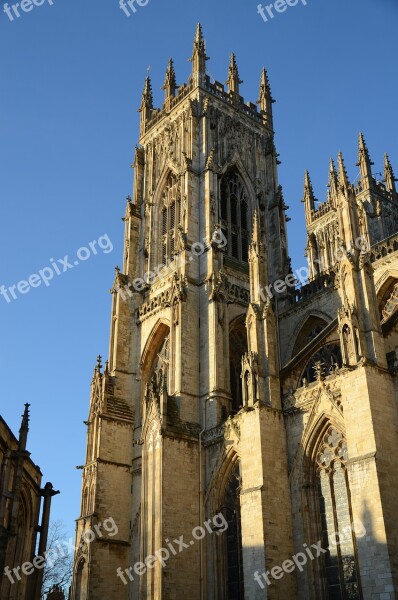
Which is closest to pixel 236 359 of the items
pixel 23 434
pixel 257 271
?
pixel 257 271

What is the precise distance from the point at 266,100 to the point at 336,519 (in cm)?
2876

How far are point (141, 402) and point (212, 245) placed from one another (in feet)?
26.9

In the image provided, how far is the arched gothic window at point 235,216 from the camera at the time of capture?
37094mm

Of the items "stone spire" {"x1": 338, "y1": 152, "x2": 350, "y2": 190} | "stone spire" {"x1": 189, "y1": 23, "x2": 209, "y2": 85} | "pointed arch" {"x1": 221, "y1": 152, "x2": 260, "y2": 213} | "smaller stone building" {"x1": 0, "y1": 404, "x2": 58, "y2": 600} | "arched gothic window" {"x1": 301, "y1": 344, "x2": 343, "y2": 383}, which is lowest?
"smaller stone building" {"x1": 0, "y1": 404, "x2": 58, "y2": 600}

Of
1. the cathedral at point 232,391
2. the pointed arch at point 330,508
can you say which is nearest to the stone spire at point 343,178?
the cathedral at point 232,391

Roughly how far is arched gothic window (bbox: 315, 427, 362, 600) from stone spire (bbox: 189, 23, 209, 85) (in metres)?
23.9

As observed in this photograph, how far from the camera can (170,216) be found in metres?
38.4

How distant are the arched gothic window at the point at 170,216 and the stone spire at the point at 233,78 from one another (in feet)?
24.6

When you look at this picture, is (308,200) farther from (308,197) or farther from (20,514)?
(20,514)

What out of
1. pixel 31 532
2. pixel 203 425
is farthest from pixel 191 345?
pixel 31 532

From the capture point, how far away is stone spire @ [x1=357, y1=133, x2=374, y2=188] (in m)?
50.4

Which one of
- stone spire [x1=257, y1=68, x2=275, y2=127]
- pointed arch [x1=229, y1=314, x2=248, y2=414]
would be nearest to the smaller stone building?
pointed arch [x1=229, y1=314, x2=248, y2=414]

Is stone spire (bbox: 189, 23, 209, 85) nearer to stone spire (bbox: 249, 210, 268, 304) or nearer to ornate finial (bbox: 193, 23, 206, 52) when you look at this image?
ornate finial (bbox: 193, 23, 206, 52)

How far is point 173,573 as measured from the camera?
84.4 feet
